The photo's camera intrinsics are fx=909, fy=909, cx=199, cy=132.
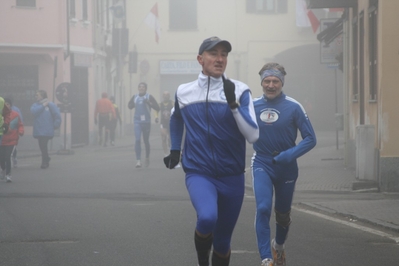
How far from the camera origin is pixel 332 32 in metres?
23.2

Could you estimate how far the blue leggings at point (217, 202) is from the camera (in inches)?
222

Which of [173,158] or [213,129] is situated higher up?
[213,129]

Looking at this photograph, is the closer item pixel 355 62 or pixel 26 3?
pixel 355 62

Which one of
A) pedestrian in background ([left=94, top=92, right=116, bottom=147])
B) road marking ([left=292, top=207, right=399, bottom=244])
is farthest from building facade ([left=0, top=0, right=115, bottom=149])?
road marking ([left=292, top=207, right=399, bottom=244])

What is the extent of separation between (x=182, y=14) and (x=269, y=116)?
40.3 metres

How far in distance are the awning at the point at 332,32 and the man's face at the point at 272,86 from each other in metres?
14.8

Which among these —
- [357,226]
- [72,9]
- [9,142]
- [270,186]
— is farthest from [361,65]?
[72,9]

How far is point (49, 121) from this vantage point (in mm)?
20484

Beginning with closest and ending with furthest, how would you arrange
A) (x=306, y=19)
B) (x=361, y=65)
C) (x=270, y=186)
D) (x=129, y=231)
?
(x=270, y=186)
(x=129, y=231)
(x=361, y=65)
(x=306, y=19)

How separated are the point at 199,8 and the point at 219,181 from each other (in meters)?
41.7

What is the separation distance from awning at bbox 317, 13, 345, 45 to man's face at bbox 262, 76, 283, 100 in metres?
14.8

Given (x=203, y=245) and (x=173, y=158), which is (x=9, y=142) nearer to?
(x=173, y=158)

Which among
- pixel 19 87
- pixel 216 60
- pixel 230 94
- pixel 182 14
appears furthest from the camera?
pixel 182 14

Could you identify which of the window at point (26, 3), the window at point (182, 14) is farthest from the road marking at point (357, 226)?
the window at point (182, 14)
